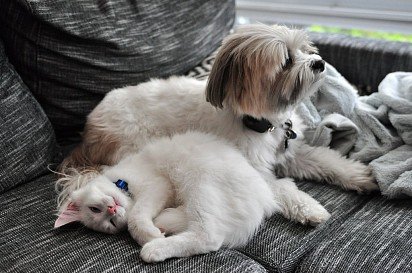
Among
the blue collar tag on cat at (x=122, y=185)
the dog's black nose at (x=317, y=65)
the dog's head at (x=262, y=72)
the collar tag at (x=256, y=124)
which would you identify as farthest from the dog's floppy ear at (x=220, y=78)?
the blue collar tag on cat at (x=122, y=185)

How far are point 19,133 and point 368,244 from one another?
128 centimetres

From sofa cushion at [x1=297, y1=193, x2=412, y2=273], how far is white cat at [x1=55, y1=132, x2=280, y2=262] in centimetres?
22

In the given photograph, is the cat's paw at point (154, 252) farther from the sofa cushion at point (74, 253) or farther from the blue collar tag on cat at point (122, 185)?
the blue collar tag on cat at point (122, 185)

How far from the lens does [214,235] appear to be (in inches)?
56.6

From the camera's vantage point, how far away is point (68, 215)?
59.1 inches

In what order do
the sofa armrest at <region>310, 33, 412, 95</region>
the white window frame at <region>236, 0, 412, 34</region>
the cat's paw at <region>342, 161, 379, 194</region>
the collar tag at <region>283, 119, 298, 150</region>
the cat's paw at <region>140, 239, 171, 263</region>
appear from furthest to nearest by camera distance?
1. the white window frame at <region>236, 0, 412, 34</region>
2. the sofa armrest at <region>310, 33, 412, 95</region>
3. the collar tag at <region>283, 119, 298, 150</region>
4. the cat's paw at <region>342, 161, 379, 194</region>
5. the cat's paw at <region>140, 239, 171, 263</region>

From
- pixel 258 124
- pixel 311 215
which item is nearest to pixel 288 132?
pixel 258 124

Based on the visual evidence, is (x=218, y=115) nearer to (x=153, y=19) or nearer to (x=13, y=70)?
(x=153, y=19)

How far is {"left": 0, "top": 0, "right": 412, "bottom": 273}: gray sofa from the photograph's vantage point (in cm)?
140

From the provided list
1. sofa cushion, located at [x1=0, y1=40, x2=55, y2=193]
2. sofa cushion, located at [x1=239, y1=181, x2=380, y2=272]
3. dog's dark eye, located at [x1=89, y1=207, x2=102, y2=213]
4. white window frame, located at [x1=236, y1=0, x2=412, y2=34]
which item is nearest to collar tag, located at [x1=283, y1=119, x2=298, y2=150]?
sofa cushion, located at [x1=239, y1=181, x2=380, y2=272]

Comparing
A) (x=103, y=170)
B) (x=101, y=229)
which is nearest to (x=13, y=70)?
(x=103, y=170)

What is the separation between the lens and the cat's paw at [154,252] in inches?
52.9

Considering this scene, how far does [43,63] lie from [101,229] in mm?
803

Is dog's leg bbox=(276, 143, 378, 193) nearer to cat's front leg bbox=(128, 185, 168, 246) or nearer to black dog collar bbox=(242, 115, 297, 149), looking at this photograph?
black dog collar bbox=(242, 115, 297, 149)
